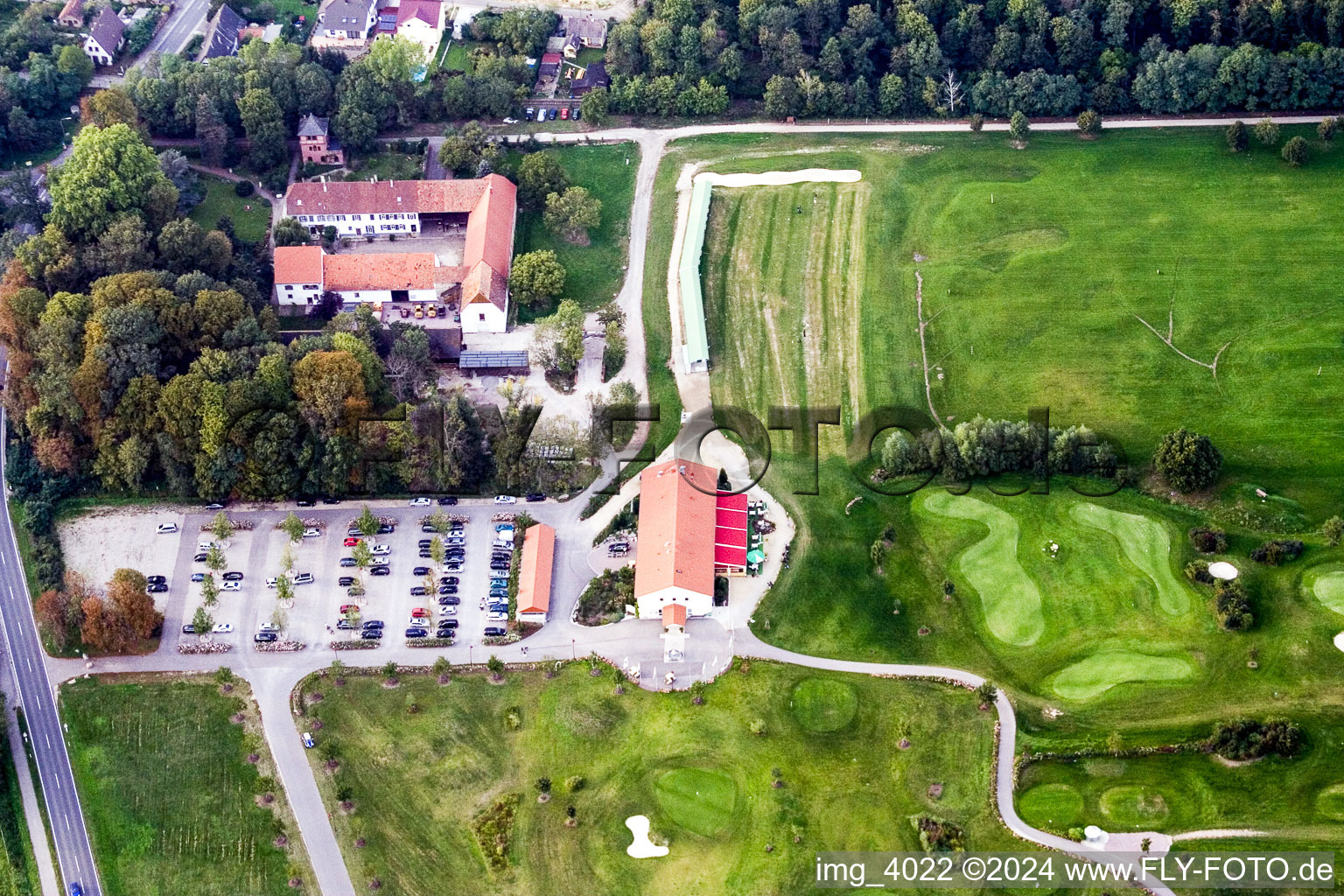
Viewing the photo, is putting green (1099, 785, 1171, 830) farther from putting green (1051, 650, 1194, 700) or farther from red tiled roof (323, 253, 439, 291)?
red tiled roof (323, 253, 439, 291)

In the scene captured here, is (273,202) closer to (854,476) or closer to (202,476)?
(202,476)

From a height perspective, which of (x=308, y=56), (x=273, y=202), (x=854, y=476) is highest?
(x=308, y=56)

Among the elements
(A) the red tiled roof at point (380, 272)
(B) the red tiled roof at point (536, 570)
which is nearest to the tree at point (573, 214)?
(A) the red tiled roof at point (380, 272)

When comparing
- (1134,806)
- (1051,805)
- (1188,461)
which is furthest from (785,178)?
(1134,806)

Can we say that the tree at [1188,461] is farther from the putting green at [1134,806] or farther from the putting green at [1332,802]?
the putting green at [1134,806]

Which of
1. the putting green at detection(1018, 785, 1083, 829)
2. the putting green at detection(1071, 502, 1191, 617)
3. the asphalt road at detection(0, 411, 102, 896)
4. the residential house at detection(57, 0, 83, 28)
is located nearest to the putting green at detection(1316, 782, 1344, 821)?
the putting green at detection(1018, 785, 1083, 829)

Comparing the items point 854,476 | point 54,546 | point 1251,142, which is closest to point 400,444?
point 54,546
